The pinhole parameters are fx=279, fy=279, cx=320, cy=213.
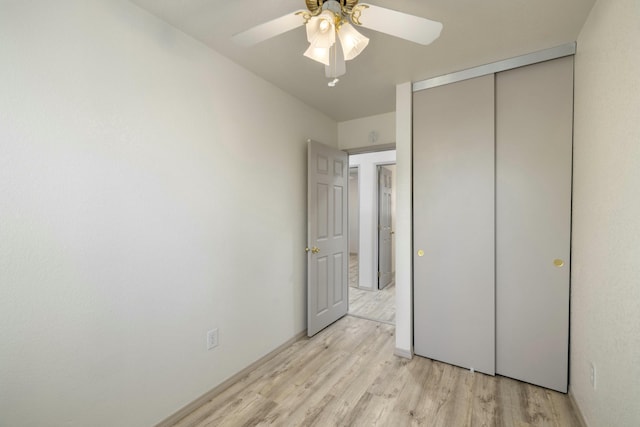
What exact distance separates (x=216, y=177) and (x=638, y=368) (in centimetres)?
238

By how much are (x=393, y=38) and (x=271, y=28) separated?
957mm

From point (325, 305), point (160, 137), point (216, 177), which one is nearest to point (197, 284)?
point (216, 177)

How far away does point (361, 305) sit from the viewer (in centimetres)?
386

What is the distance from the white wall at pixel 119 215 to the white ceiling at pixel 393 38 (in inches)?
7.4

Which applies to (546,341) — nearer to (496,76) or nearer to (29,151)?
(496,76)

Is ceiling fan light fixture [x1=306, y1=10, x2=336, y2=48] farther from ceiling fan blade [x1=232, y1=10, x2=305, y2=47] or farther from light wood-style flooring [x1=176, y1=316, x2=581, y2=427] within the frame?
light wood-style flooring [x1=176, y1=316, x2=581, y2=427]

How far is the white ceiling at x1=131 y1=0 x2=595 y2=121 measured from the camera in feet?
5.05

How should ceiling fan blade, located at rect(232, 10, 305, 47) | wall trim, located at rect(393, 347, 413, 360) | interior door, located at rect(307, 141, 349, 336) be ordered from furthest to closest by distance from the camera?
interior door, located at rect(307, 141, 349, 336)
wall trim, located at rect(393, 347, 413, 360)
ceiling fan blade, located at rect(232, 10, 305, 47)

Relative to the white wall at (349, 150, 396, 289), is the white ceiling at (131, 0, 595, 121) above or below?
above

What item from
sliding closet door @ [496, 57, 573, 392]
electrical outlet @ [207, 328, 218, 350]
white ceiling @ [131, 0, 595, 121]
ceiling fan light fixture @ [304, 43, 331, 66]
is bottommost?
electrical outlet @ [207, 328, 218, 350]

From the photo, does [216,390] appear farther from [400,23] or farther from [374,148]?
[374,148]

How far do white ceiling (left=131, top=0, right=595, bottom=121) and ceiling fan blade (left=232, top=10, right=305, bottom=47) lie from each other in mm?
371

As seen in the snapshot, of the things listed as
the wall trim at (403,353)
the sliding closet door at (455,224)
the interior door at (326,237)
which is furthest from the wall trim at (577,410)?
the interior door at (326,237)

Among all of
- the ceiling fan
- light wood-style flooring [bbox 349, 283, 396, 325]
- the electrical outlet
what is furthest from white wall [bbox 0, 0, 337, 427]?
light wood-style flooring [bbox 349, 283, 396, 325]
